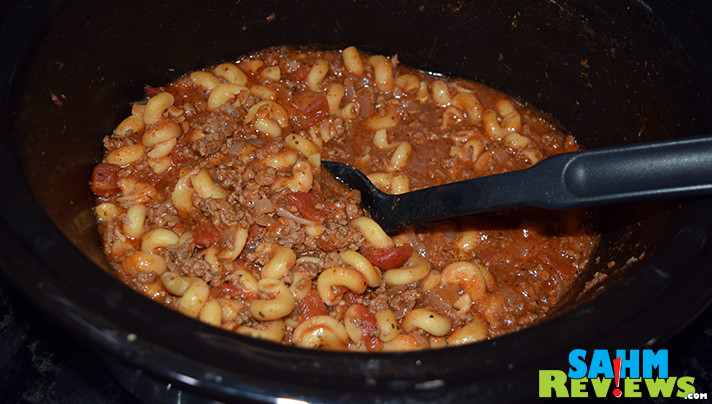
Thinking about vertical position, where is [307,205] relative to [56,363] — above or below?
above

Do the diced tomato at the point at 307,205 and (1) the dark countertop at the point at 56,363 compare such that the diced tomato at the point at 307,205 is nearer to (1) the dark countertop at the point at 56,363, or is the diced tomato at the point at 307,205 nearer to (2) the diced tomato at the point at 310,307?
(2) the diced tomato at the point at 310,307

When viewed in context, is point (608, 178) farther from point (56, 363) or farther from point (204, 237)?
point (56, 363)

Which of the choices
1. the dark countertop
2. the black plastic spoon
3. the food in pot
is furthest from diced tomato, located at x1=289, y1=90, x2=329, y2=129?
the dark countertop

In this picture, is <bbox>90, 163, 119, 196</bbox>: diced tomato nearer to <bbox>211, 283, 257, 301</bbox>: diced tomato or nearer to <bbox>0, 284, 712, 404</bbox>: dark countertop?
<bbox>0, 284, 712, 404</bbox>: dark countertop

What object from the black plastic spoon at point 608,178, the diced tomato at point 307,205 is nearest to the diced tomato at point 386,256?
the diced tomato at point 307,205

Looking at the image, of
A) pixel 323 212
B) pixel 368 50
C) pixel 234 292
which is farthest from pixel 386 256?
pixel 368 50
